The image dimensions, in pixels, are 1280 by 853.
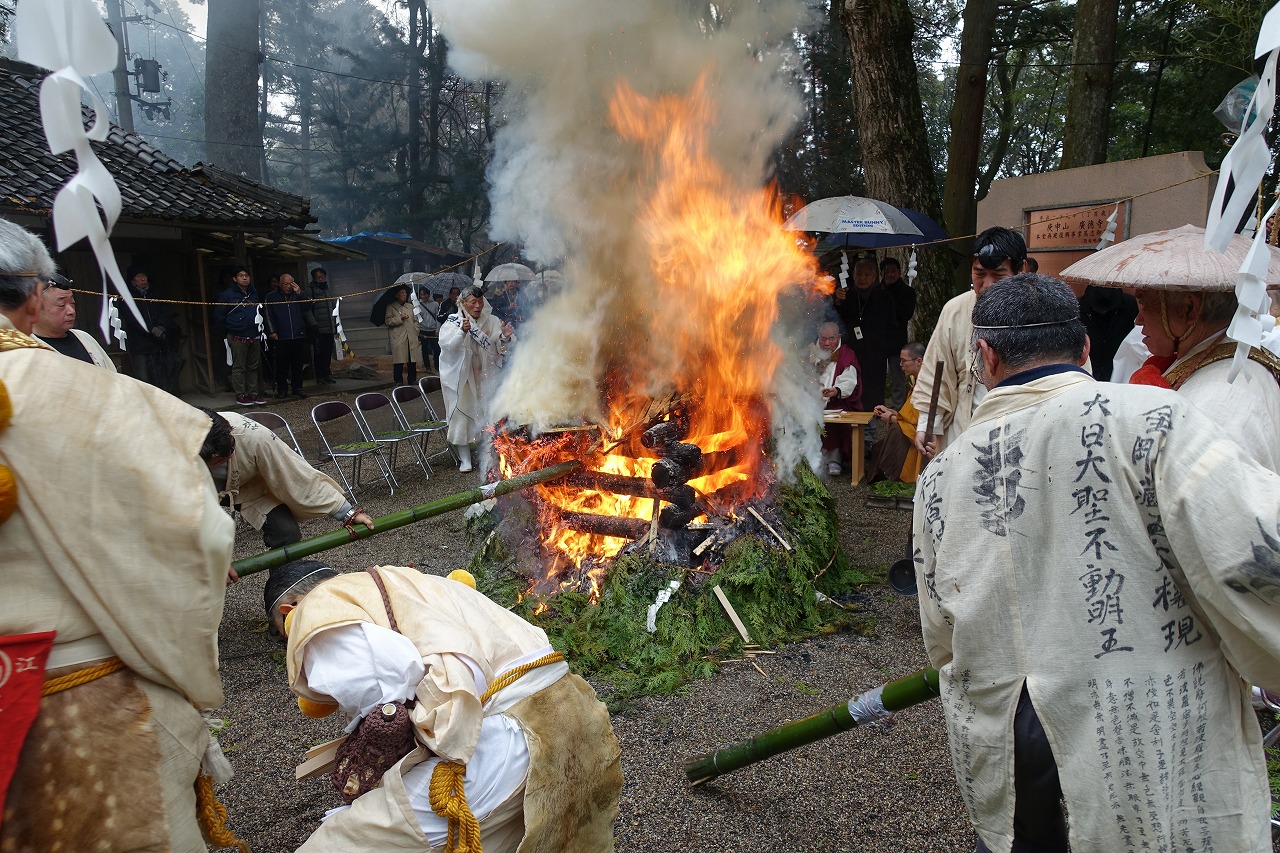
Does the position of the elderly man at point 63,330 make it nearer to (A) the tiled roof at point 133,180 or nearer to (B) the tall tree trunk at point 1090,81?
(A) the tiled roof at point 133,180

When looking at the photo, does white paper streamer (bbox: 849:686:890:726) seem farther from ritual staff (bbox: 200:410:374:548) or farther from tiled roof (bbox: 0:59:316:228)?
tiled roof (bbox: 0:59:316:228)

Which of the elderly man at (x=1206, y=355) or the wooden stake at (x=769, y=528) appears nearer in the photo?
the elderly man at (x=1206, y=355)

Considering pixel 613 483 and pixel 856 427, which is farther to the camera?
pixel 856 427

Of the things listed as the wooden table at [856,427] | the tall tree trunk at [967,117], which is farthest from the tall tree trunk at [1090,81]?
the wooden table at [856,427]

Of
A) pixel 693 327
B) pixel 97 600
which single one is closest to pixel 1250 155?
pixel 97 600

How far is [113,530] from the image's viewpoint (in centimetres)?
182

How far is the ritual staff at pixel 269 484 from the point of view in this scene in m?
4.63

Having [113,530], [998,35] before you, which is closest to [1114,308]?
[113,530]

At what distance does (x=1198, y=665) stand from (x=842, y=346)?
7.60 m

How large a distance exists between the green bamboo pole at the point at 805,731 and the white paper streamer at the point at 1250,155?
4.77ft

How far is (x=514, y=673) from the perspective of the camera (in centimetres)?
240

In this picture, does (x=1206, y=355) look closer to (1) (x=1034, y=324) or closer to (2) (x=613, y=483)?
(1) (x=1034, y=324)

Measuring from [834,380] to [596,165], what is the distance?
381 centimetres

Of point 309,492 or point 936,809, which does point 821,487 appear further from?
point 309,492
